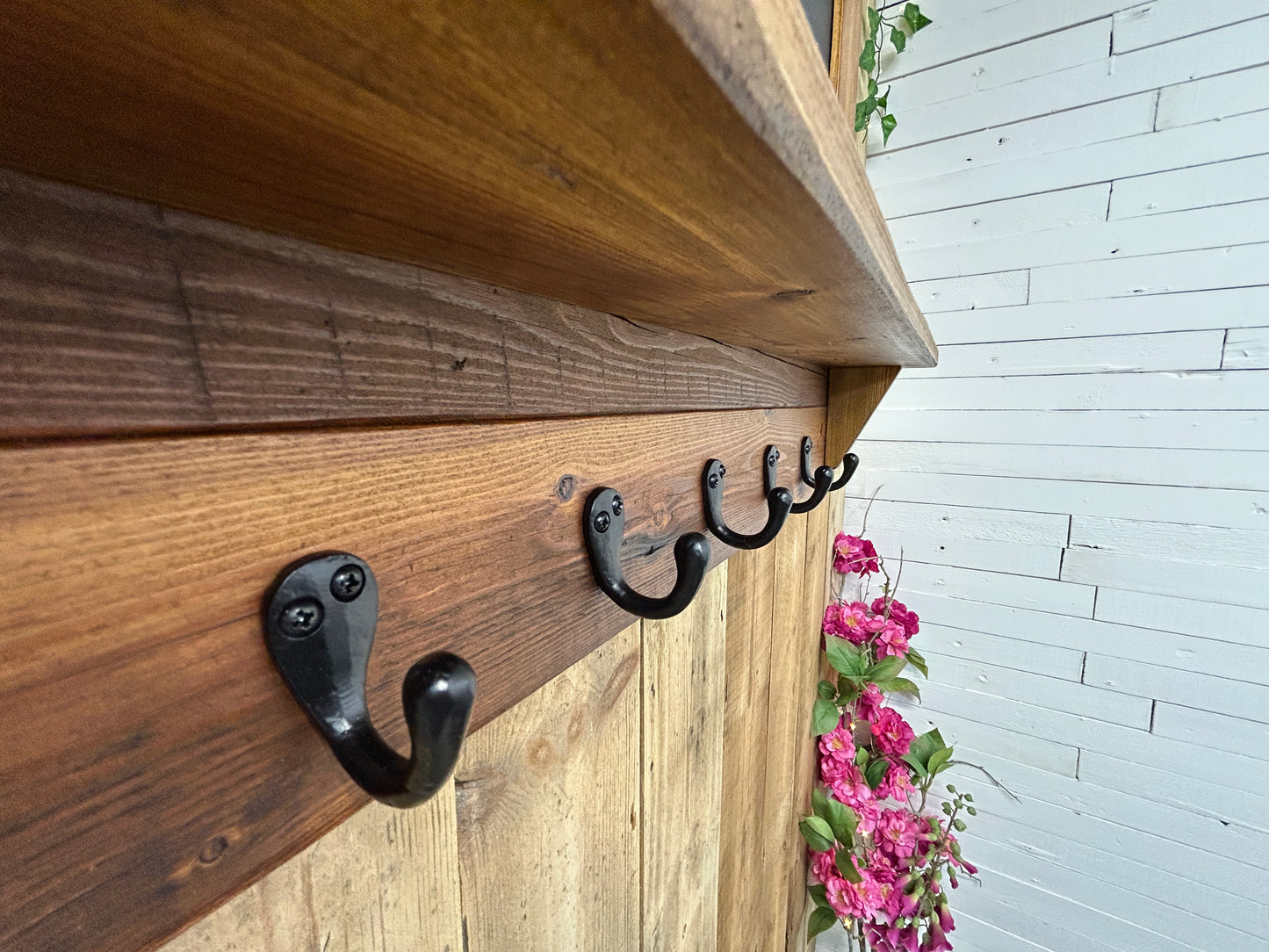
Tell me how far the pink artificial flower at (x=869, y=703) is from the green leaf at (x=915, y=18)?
125cm

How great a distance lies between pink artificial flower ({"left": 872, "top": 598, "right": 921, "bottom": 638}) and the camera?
43.1 inches

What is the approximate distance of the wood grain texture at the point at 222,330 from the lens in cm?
11

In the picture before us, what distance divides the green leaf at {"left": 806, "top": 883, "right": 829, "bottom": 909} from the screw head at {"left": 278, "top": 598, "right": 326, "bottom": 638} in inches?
50.5

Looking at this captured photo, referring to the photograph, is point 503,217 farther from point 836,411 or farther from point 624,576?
point 836,411

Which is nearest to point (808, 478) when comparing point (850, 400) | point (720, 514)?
point (850, 400)

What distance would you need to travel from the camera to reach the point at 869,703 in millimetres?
1132

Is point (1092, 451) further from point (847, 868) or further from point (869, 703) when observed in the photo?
point (847, 868)

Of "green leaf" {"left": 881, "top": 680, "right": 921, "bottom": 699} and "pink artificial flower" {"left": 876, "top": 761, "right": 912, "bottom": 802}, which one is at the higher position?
"green leaf" {"left": 881, "top": 680, "right": 921, "bottom": 699}

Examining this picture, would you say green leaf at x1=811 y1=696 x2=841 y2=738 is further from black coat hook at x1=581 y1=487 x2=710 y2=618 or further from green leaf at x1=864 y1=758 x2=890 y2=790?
black coat hook at x1=581 y1=487 x2=710 y2=618

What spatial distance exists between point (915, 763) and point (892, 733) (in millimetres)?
86

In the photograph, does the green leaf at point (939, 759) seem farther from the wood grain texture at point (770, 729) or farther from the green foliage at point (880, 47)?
the green foliage at point (880, 47)

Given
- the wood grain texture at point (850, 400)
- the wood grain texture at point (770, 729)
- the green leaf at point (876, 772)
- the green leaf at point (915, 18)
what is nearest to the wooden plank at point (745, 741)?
the wood grain texture at point (770, 729)

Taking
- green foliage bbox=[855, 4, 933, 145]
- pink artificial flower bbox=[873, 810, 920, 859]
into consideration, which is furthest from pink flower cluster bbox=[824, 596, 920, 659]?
green foliage bbox=[855, 4, 933, 145]

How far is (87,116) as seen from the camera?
3.6 inches
